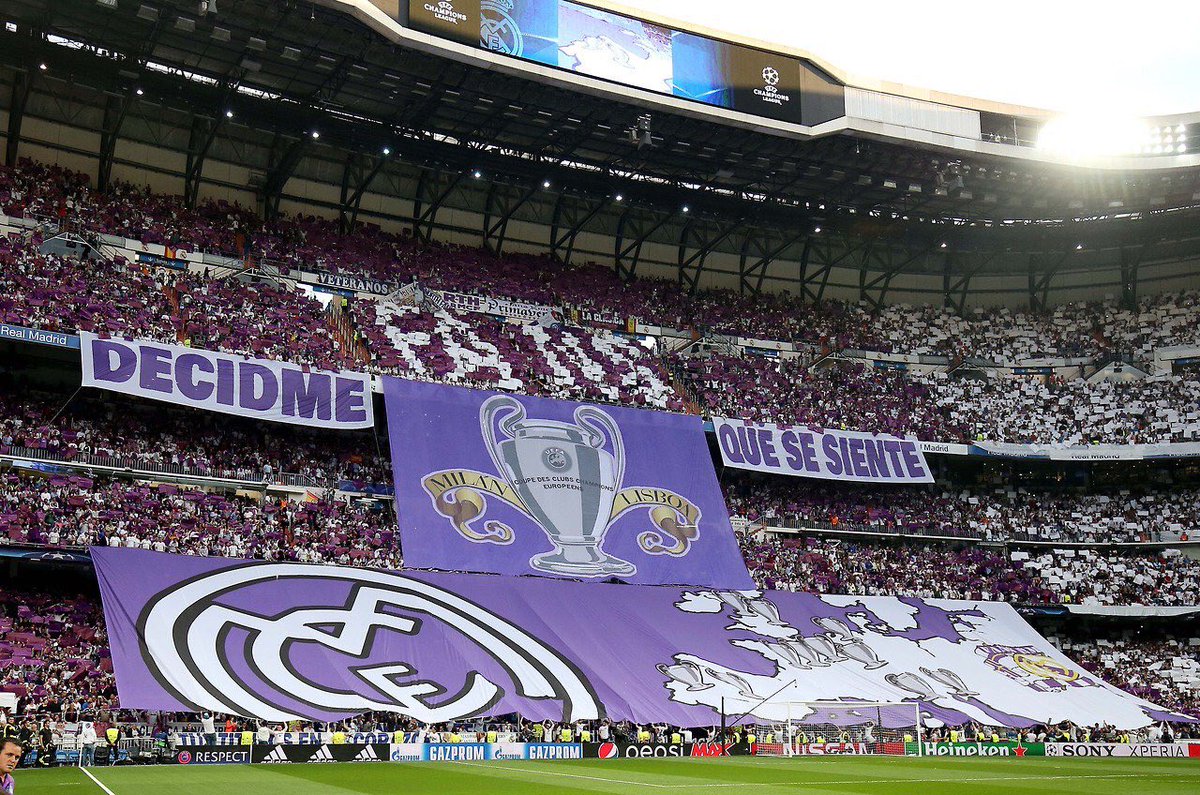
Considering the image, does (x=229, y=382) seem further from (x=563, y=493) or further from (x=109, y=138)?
(x=109, y=138)

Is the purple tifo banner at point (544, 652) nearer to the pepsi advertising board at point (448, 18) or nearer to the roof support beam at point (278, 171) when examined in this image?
the pepsi advertising board at point (448, 18)

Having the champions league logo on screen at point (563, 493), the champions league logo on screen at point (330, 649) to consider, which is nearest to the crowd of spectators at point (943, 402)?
the champions league logo on screen at point (563, 493)

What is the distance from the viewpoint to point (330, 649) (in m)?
41.7

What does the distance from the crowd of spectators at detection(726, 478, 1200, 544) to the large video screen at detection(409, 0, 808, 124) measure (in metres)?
20.7

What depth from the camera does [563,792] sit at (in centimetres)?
2317

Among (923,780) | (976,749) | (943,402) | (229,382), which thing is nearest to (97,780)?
(923,780)

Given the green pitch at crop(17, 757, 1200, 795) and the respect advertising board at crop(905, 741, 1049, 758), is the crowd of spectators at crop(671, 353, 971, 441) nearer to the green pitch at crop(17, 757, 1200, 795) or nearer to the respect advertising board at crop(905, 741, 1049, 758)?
the respect advertising board at crop(905, 741, 1049, 758)

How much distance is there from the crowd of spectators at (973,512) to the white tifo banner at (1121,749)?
18.9m

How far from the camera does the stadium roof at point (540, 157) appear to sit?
163 ft

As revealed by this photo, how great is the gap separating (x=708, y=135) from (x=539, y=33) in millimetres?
10750

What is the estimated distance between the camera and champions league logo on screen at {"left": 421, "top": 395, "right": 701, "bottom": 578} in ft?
170

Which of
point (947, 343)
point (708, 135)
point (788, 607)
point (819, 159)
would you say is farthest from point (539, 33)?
point (947, 343)

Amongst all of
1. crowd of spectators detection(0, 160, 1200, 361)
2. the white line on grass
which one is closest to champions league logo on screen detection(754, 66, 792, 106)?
crowd of spectators detection(0, 160, 1200, 361)

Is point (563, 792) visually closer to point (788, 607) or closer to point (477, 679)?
point (477, 679)
